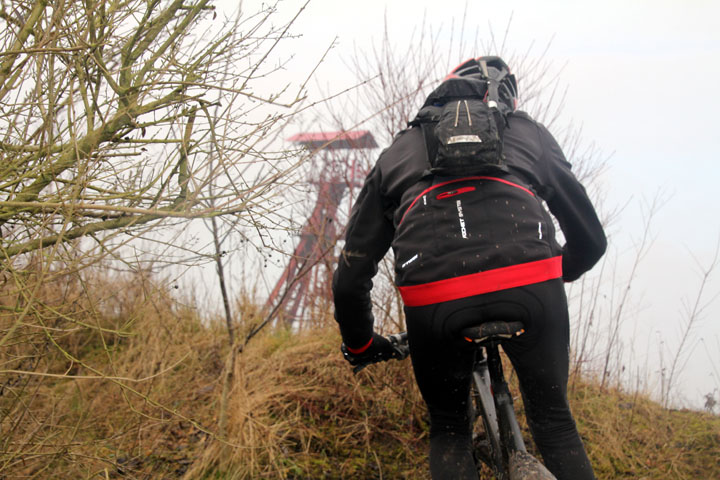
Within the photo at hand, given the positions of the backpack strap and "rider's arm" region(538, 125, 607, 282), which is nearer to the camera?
the backpack strap

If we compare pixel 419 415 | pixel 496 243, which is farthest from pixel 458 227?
pixel 419 415

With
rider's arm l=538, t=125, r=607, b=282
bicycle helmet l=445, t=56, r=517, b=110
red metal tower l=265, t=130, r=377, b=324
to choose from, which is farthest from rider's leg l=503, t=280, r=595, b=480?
red metal tower l=265, t=130, r=377, b=324

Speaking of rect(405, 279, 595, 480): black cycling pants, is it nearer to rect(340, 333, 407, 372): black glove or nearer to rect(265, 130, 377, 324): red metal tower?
rect(340, 333, 407, 372): black glove

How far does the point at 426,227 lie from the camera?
1.83 m

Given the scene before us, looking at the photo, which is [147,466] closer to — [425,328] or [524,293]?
[425,328]

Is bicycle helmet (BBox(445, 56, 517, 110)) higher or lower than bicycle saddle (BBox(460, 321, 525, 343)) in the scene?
higher

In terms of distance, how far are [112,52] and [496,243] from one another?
5.43ft

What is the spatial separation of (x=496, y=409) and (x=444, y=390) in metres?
0.20

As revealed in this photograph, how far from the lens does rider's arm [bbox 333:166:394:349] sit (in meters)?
2.15

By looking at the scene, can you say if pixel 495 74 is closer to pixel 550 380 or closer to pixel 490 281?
pixel 490 281

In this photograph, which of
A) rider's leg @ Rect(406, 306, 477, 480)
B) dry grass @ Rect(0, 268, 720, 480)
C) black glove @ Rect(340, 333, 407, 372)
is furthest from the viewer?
dry grass @ Rect(0, 268, 720, 480)

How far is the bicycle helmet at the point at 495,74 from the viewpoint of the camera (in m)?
2.13

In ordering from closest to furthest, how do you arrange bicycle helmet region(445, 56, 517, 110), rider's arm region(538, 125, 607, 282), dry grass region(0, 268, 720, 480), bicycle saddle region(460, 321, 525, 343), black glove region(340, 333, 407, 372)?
bicycle saddle region(460, 321, 525, 343), rider's arm region(538, 125, 607, 282), bicycle helmet region(445, 56, 517, 110), black glove region(340, 333, 407, 372), dry grass region(0, 268, 720, 480)

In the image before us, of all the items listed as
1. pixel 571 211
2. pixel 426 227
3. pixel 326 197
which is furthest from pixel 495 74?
pixel 326 197
